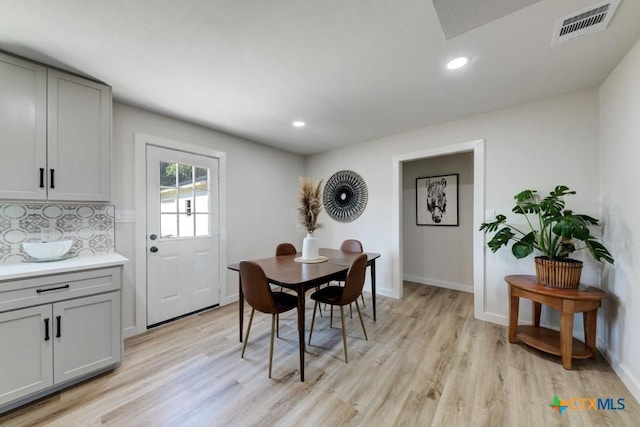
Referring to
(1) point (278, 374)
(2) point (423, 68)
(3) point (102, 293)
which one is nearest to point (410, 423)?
(1) point (278, 374)

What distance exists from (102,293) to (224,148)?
2.12 meters

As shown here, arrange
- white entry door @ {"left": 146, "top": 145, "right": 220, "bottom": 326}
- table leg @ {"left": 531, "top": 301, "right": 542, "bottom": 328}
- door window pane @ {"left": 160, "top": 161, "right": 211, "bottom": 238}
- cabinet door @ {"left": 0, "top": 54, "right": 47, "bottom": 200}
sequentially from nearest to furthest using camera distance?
cabinet door @ {"left": 0, "top": 54, "right": 47, "bottom": 200} → table leg @ {"left": 531, "top": 301, "right": 542, "bottom": 328} → white entry door @ {"left": 146, "top": 145, "right": 220, "bottom": 326} → door window pane @ {"left": 160, "top": 161, "right": 211, "bottom": 238}

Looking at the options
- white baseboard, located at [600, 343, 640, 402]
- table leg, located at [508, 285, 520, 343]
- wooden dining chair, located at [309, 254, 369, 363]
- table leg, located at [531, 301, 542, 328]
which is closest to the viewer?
white baseboard, located at [600, 343, 640, 402]

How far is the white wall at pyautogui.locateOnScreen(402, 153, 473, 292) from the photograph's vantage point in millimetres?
3789

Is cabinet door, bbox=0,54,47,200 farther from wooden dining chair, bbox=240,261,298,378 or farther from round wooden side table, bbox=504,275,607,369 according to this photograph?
round wooden side table, bbox=504,275,607,369

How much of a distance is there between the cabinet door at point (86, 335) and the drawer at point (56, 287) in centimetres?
6

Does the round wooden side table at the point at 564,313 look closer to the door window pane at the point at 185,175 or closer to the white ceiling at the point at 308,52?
the white ceiling at the point at 308,52

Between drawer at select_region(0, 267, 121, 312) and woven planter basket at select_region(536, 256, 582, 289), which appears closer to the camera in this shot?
drawer at select_region(0, 267, 121, 312)

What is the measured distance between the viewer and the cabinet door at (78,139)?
6.03ft

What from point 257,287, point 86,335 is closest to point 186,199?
point 86,335

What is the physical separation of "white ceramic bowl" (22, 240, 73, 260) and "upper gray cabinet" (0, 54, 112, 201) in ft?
1.16

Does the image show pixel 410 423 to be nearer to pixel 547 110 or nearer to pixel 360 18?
pixel 360 18

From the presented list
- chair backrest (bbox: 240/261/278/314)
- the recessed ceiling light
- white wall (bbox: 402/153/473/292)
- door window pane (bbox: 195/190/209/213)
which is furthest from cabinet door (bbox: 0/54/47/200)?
white wall (bbox: 402/153/473/292)

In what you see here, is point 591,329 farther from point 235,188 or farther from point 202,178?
point 202,178
